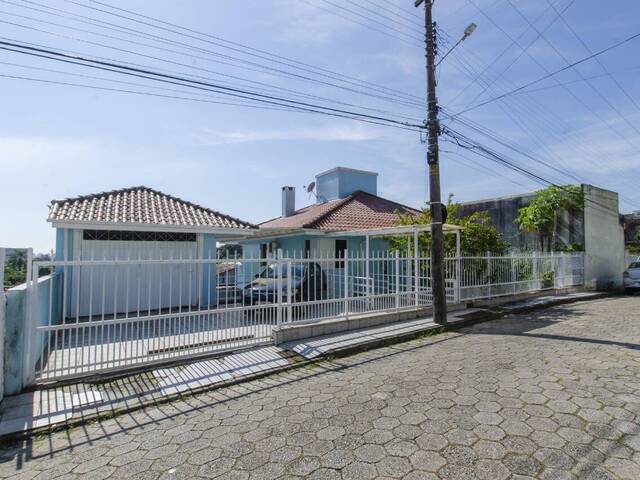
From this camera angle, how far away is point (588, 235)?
1605 cm

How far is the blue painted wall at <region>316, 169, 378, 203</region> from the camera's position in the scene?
18203mm

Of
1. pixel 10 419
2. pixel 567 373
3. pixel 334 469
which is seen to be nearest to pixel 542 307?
pixel 567 373

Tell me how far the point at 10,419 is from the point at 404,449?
12.8ft

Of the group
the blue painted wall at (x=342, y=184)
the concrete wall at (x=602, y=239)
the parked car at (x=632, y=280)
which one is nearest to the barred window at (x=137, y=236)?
the blue painted wall at (x=342, y=184)

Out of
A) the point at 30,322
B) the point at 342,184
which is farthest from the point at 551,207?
the point at 30,322

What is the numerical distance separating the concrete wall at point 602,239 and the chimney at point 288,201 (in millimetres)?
14091

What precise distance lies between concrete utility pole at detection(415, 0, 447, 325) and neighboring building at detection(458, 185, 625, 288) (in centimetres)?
1047

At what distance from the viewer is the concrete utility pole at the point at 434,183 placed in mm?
8039

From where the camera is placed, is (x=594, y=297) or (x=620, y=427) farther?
(x=594, y=297)

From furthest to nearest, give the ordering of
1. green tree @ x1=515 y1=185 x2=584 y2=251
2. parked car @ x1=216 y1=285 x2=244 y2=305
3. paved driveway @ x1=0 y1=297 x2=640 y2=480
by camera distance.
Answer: green tree @ x1=515 y1=185 x2=584 y2=251, parked car @ x1=216 y1=285 x2=244 y2=305, paved driveway @ x1=0 y1=297 x2=640 y2=480

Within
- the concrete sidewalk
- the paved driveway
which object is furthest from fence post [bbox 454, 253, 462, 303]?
the paved driveway

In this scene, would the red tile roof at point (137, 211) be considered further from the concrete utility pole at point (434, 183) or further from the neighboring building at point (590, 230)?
the neighboring building at point (590, 230)

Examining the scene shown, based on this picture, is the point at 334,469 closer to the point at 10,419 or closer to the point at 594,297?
the point at 10,419

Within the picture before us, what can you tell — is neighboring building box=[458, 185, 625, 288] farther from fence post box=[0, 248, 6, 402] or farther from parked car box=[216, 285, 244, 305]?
fence post box=[0, 248, 6, 402]
